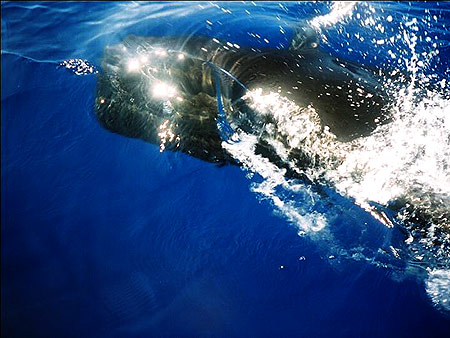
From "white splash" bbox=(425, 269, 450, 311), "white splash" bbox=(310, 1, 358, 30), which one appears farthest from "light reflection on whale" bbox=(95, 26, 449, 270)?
"white splash" bbox=(310, 1, 358, 30)

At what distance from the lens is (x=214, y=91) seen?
268cm

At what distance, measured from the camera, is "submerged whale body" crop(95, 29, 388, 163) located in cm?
243

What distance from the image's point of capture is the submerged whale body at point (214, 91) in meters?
2.43

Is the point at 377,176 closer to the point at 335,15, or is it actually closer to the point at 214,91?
the point at 214,91

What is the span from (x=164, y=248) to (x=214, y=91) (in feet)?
5.00

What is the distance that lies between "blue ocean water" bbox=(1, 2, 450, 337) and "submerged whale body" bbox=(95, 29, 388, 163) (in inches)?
9.0

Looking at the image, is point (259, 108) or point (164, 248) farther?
point (164, 248)

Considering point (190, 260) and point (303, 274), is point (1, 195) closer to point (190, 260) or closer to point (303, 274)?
point (190, 260)

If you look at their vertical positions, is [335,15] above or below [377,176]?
above

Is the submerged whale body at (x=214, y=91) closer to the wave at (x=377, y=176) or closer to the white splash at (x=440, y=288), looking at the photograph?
the wave at (x=377, y=176)

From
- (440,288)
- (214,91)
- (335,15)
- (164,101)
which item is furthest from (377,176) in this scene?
(335,15)

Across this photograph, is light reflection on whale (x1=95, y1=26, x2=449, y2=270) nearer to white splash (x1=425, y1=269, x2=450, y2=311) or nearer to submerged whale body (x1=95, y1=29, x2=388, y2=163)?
submerged whale body (x1=95, y1=29, x2=388, y2=163)

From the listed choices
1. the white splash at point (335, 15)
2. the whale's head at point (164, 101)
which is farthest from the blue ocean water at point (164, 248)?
the white splash at point (335, 15)

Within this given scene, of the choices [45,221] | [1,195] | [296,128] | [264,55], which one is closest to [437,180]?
[296,128]
